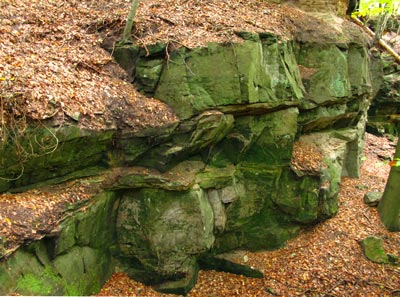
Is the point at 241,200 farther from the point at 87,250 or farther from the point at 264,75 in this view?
the point at 87,250

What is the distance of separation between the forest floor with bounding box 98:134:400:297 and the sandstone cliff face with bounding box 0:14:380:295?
0.93ft

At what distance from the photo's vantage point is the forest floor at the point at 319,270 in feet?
23.2

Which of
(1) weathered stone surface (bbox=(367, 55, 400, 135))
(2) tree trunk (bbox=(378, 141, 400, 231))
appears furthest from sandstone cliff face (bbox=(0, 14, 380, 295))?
(1) weathered stone surface (bbox=(367, 55, 400, 135))

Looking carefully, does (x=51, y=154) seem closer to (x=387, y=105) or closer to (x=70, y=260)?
(x=70, y=260)

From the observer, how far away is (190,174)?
7141 millimetres

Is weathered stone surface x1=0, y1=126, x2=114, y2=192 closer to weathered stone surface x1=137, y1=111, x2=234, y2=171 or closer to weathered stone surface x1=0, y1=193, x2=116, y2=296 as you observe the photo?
weathered stone surface x1=0, y1=193, x2=116, y2=296

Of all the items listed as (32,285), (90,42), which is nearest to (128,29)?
(90,42)

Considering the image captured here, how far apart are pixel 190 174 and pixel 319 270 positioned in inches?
141

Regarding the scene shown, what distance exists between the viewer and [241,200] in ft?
26.4

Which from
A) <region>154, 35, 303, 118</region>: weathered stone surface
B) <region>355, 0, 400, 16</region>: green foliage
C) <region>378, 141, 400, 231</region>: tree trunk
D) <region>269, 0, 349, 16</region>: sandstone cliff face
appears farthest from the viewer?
<region>269, 0, 349, 16</region>: sandstone cliff face

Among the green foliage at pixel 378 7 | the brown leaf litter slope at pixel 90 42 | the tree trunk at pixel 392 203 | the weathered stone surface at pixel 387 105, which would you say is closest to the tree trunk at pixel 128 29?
the brown leaf litter slope at pixel 90 42

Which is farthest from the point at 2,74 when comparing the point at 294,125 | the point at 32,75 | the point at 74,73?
the point at 294,125

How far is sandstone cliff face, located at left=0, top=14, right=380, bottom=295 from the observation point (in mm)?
6031

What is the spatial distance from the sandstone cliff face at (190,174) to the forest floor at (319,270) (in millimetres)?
284
